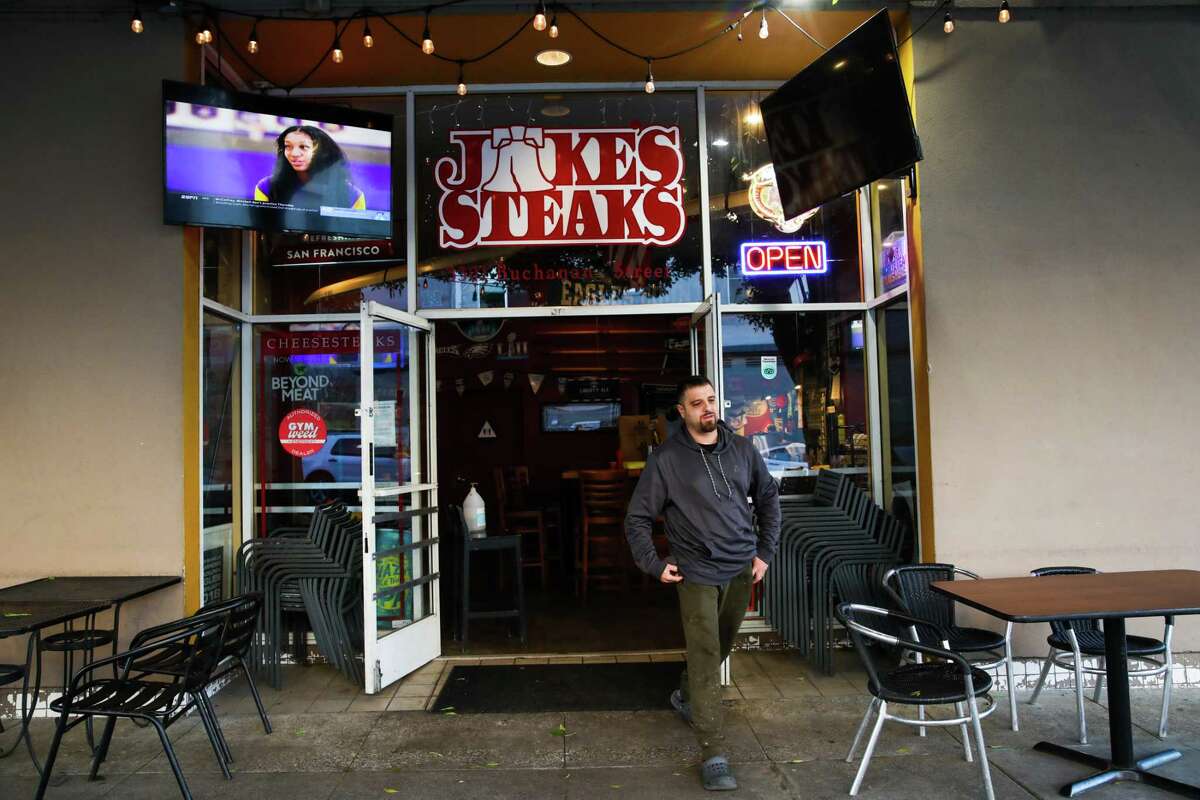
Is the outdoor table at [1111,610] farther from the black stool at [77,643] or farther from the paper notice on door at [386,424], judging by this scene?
the black stool at [77,643]

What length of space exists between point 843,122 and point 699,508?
7.39 ft

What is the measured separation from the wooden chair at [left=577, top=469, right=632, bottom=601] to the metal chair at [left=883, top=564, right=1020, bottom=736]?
10.5 feet

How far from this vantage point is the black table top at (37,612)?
342 centimetres

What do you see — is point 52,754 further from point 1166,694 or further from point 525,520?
point 525,520

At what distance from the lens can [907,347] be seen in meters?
5.13

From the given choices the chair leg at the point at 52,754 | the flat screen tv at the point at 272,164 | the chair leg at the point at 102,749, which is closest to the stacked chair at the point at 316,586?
the chair leg at the point at 102,749

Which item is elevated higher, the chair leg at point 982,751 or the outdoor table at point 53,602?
the outdoor table at point 53,602

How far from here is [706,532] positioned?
3.65m

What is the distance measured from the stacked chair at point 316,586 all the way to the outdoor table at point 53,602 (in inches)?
23.3

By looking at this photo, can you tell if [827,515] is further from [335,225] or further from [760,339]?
[335,225]

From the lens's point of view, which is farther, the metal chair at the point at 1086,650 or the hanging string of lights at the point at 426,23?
the hanging string of lights at the point at 426,23

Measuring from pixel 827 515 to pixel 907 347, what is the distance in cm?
114

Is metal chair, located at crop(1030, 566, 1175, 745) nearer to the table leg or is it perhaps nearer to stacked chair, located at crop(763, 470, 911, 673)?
the table leg

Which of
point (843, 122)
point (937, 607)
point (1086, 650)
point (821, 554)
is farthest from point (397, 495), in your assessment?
point (1086, 650)
